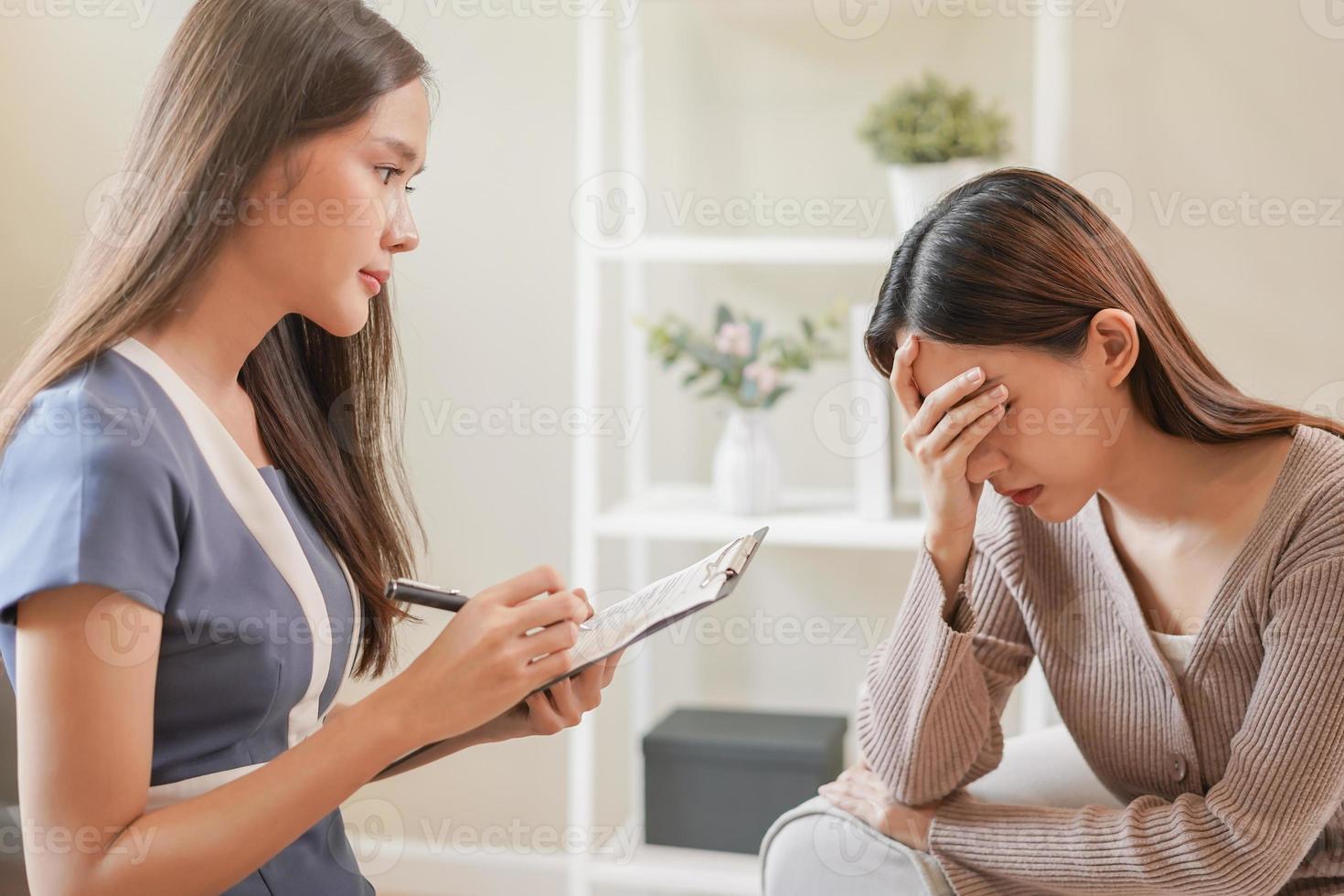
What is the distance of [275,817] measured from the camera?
91 centimetres

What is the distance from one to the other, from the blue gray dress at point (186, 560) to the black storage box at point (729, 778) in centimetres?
101

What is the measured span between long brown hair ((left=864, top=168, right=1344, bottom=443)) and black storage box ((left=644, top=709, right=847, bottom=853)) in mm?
981

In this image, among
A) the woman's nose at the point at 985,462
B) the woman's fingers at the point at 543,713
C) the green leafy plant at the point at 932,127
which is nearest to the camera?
the woman's fingers at the point at 543,713

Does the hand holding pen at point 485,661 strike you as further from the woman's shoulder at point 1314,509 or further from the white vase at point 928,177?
the white vase at point 928,177

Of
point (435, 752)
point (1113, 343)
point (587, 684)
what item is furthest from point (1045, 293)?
point (435, 752)

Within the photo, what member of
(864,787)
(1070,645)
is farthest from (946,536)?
(864,787)

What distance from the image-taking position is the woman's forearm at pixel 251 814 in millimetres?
884

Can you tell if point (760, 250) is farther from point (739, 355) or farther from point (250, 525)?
point (250, 525)

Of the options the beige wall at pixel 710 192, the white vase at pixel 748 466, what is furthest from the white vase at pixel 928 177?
the white vase at pixel 748 466

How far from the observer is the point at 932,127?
1.88 meters

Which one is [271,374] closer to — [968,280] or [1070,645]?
[968,280]

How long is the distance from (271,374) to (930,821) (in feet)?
2.68

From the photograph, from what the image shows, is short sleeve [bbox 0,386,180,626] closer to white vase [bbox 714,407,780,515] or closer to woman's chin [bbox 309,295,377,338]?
woman's chin [bbox 309,295,377,338]

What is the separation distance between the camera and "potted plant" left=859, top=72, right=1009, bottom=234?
6.16 feet
